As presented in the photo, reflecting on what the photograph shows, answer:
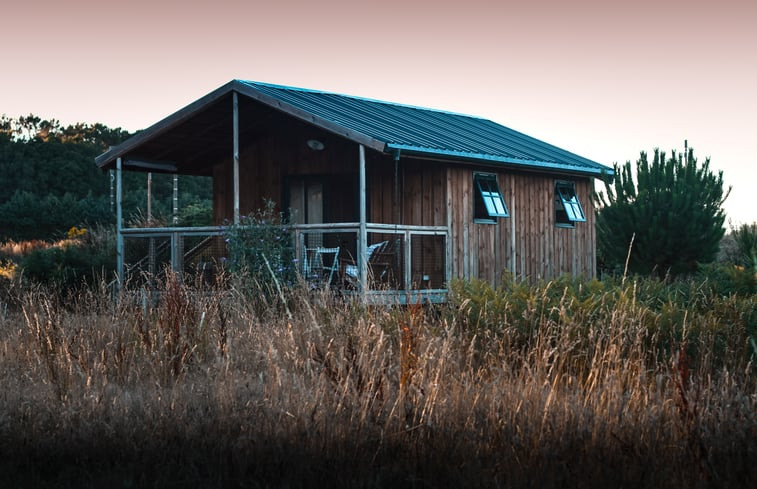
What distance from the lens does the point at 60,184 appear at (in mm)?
45750

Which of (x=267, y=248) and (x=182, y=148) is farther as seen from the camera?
(x=182, y=148)

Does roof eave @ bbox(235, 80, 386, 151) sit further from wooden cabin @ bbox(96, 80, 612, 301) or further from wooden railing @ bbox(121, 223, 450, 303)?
wooden railing @ bbox(121, 223, 450, 303)

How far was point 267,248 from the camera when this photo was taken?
1557cm

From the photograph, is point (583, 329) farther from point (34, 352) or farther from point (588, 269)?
point (588, 269)

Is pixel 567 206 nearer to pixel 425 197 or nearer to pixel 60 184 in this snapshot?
pixel 425 197

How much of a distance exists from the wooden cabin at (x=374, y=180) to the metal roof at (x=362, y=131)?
39 millimetres

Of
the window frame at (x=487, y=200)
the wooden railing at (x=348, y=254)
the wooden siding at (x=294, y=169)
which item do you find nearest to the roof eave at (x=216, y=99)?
the wooden railing at (x=348, y=254)

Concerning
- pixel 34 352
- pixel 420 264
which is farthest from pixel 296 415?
pixel 420 264

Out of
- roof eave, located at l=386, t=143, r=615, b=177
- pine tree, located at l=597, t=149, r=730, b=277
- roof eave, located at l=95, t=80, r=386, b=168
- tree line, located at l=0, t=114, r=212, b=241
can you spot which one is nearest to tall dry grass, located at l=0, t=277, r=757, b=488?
roof eave, located at l=95, t=80, r=386, b=168

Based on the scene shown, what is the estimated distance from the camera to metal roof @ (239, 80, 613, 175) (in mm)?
16250

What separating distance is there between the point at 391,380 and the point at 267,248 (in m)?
8.46

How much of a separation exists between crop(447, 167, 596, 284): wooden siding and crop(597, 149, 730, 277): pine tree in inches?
36.3

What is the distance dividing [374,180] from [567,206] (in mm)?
5126

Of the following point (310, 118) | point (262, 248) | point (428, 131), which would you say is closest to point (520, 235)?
point (428, 131)
